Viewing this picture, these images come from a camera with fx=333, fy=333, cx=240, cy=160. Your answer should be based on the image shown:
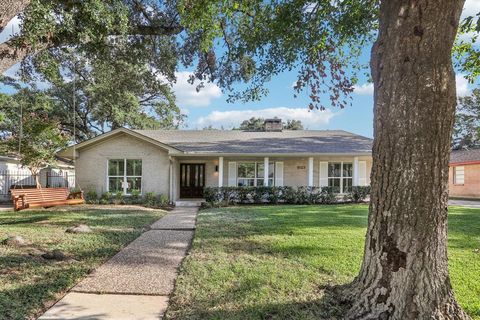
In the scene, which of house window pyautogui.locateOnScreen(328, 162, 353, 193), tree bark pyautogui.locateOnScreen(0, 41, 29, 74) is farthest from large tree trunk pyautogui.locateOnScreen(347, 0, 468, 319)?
house window pyautogui.locateOnScreen(328, 162, 353, 193)

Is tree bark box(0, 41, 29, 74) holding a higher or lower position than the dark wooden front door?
higher

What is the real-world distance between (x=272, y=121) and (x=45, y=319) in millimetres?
20370

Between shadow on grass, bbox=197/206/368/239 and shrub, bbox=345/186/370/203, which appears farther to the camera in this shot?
shrub, bbox=345/186/370/203

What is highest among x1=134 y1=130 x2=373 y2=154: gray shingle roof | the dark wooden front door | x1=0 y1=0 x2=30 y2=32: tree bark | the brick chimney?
the brick chimney

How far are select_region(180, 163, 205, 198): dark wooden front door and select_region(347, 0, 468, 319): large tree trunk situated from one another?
1579 cm

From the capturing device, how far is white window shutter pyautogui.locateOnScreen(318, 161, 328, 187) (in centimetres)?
1864

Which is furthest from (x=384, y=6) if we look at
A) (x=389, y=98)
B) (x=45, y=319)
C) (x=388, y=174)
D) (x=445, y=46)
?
(x=45, y=319)

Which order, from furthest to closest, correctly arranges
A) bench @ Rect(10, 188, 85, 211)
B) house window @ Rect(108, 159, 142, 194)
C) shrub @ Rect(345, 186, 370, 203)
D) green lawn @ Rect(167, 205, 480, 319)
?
house window @ Rect(108, 159, 142, 194) < shrub @ Rect(345, 186, 370, 203) < bench @ Rect(10, 188, 85, 211) < green lawn @ Rect(167, 205, 480, 319)

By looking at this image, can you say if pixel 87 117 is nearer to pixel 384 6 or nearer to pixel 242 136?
pixel 242 136

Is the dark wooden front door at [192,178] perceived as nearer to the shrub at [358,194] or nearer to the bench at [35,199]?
the bench at [35,199]

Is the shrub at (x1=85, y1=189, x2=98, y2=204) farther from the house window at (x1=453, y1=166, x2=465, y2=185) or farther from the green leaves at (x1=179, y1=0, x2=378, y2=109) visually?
the house window at (x1=453, y1=166, x2=465, y2=185)

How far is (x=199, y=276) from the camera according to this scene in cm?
476

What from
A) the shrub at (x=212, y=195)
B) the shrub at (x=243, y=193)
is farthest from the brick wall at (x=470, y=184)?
the shrub at (x=212, y=195)

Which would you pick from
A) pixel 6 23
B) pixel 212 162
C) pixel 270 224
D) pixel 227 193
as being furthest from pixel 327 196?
pixel 6 23
